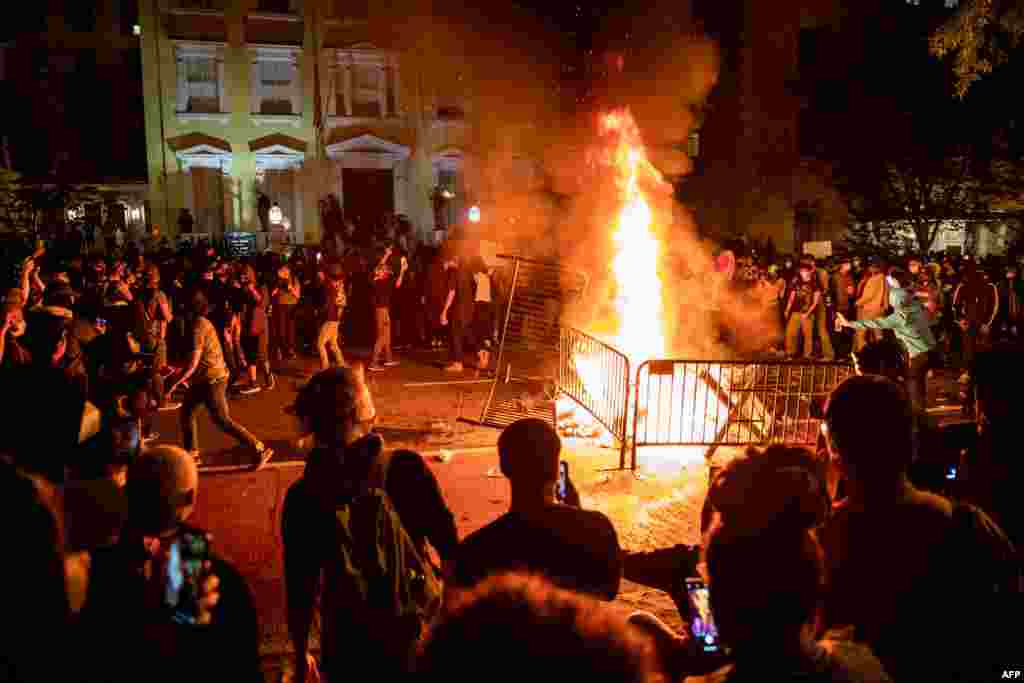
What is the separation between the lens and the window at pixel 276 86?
28.5 meters

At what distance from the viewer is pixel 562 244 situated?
16.2 m

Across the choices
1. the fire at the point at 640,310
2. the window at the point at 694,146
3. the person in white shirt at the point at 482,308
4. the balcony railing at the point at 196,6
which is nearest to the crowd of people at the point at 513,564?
the fire at the point at 640,310

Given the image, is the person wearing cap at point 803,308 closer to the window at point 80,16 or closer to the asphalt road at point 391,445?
the asphalt road at point 391,445

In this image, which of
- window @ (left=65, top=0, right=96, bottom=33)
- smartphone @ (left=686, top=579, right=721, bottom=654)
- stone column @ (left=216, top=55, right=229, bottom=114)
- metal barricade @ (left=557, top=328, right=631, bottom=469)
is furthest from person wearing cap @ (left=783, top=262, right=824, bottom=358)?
window @ (left=65, top=0, right=96, bottom=33)

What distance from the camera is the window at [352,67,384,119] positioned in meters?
29.1

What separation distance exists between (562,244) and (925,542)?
14.3m

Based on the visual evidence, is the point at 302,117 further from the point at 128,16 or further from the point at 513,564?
the point at 513,564

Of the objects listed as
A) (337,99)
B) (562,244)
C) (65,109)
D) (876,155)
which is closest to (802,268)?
(562,244)

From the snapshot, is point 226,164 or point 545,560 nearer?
point 545,560

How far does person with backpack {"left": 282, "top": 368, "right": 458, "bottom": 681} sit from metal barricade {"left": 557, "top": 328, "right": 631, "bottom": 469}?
414 cm

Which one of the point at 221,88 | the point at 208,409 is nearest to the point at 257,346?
the point at 208,409

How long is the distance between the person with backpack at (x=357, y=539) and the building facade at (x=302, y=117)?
78.9 feet

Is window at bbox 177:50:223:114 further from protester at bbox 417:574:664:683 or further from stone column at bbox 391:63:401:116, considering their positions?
protester at bbox 417:574:664:683

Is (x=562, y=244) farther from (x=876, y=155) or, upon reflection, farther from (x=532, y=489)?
(x=532, y=489)
